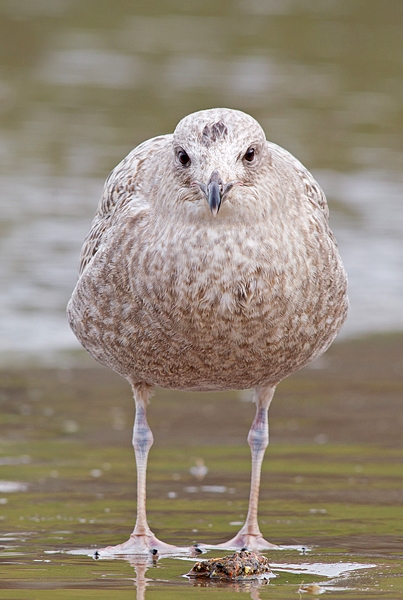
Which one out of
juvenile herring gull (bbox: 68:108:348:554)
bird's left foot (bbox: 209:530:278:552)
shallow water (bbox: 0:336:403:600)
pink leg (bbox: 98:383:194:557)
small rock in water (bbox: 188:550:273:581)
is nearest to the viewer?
small rock in water (bbox: 188:550:273:581)

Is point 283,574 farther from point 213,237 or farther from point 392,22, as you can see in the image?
point 392,22

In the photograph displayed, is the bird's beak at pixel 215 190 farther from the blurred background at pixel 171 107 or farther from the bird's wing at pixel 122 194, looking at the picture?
the blurred background at pixel 171 107

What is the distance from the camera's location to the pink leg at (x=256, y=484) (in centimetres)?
677

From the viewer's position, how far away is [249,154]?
20.5 feet

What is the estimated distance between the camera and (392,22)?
Answer: 113ft

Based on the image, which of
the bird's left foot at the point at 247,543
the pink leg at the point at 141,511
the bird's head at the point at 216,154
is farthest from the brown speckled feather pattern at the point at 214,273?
the bird's left foot at the point at 247,543

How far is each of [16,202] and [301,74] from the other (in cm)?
1277

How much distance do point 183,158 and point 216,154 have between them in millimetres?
257

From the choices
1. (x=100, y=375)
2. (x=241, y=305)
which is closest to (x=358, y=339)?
(x=100, y=375)

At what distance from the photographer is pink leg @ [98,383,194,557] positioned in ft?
21.6

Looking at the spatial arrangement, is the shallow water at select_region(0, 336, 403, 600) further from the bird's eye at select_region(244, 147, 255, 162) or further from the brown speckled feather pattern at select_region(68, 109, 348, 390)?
the bird's eye at select_region(244, 147, 255, 162)

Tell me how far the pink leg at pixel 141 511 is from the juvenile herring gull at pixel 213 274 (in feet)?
0.04

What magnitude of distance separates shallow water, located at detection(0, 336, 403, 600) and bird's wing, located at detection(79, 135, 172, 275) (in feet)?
4.40

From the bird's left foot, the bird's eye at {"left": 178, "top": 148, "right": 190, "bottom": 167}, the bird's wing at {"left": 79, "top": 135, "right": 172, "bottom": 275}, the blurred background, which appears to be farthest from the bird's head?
the blurred background
